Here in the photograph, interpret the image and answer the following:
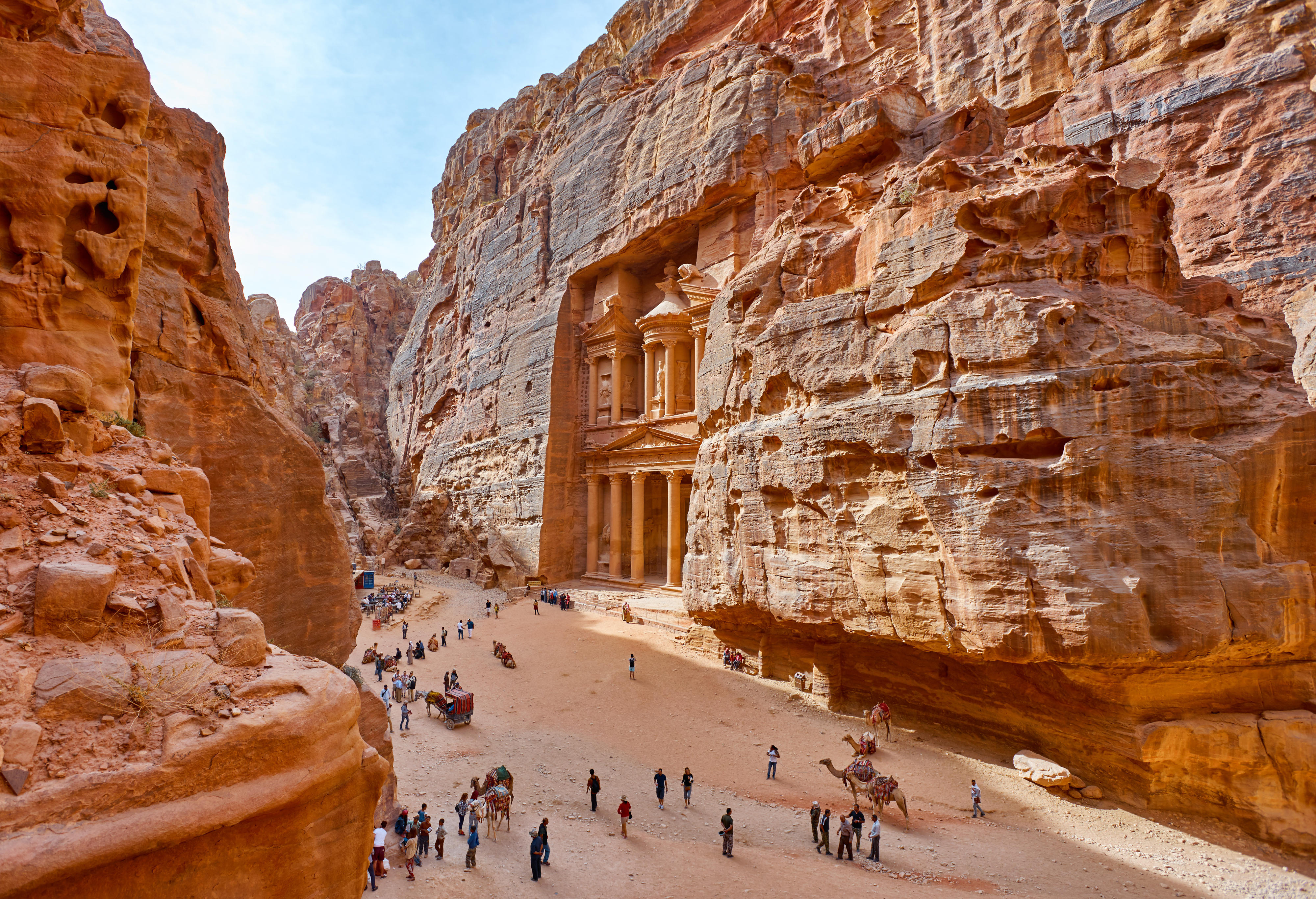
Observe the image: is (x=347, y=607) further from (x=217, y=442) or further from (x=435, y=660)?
(x=435, y=660)

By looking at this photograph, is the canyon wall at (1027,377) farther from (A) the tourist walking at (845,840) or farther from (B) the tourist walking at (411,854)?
(B) the tourist walking at (411,854)

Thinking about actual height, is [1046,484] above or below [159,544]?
above

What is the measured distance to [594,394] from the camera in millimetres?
35625

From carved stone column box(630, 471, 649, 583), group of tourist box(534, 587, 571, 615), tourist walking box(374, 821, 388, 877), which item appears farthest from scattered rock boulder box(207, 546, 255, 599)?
carved stone column box(630, 471, 649, 583)

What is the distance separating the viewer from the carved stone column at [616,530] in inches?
1271

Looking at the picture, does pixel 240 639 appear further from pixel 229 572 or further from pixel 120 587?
pixel 229 572

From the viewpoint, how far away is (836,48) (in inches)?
1101

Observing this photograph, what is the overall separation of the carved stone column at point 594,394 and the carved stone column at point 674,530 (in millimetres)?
7656

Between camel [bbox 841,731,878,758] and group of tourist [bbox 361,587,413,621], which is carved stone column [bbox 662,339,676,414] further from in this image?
camel [bbox 841,731,878,758]

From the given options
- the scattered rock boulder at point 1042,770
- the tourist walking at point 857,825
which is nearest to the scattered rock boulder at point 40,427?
the tourist walking at point 857,825

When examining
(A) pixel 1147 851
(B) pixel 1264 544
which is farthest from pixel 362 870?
(B) pixel 1264 544

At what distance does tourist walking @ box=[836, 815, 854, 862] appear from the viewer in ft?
34.4

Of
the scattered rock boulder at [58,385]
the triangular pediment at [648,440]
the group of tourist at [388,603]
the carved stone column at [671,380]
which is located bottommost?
the group of tourist at [388,603]

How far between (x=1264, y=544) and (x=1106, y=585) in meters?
2.72
